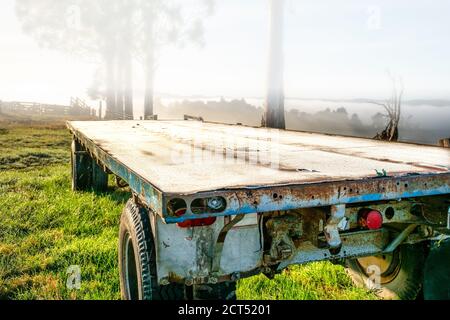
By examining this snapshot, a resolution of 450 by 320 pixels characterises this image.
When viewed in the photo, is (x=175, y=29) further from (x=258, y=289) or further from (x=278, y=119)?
(x=258, y=289)

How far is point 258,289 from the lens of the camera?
3703mm

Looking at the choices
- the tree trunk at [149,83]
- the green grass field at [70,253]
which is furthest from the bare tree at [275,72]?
the tree trunk at [149,83]

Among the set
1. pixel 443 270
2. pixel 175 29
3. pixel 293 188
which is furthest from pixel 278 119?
pixel 175 29

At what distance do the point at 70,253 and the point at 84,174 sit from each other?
3095 millimetres

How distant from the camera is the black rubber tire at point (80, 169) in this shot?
750 centimetres

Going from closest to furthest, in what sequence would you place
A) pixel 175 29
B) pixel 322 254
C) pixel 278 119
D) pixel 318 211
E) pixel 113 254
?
pixel 318 211 → pixel 322 254 → pixel 113 254 → pixel 278 119 → pixel 175 29

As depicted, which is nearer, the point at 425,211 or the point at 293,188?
the point at 293,188

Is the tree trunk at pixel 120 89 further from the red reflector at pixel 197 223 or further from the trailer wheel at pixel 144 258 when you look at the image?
the red reflector at pixel 197 223

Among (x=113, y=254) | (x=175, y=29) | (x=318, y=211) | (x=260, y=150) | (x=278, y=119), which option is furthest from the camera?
(x=175, y=29)

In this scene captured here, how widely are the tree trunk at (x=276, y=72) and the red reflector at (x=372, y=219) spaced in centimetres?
950

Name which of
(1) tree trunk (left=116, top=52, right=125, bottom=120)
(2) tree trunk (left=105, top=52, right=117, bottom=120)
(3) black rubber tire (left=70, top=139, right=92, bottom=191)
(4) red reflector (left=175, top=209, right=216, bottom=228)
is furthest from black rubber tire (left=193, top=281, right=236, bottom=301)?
(2) tree trunk (left=105, top=52, right=117, bottom=120)

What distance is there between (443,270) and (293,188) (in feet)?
4.44

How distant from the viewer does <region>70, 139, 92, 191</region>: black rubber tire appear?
7.50 meters

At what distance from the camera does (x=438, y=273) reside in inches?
109
